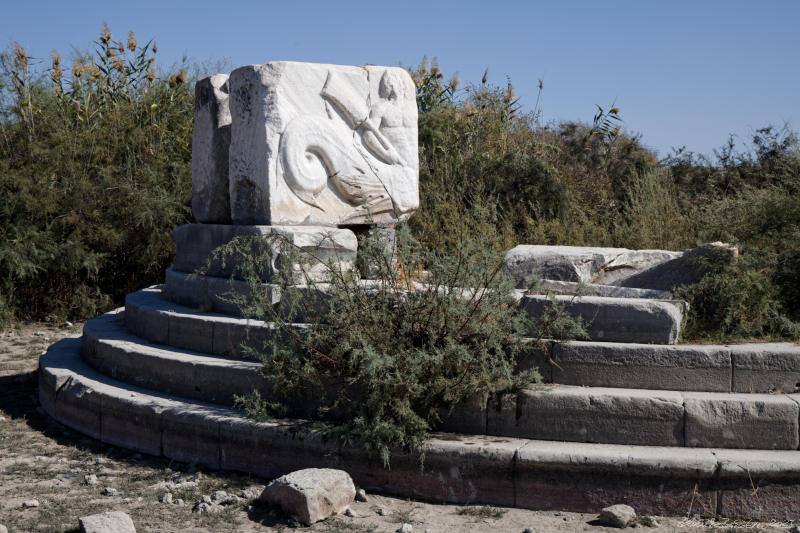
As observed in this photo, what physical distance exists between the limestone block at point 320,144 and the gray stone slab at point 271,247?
22 cm

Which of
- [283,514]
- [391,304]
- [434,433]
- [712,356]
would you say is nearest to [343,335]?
[391,304]

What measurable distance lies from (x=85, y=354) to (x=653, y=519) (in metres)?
4.63

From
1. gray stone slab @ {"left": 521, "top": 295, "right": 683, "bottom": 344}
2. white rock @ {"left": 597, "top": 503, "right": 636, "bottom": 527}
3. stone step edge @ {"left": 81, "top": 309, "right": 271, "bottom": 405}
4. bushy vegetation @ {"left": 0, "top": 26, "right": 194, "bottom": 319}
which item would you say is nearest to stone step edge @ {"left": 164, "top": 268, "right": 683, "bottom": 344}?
gray stone slab @ {"left": 521, "top": 295, "right": 683, "bottom": 344}

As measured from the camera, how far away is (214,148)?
6512mm

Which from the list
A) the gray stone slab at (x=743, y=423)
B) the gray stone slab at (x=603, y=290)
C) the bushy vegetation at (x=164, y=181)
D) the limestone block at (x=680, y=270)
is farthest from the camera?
the bushy vegetation at (x=164, y=181)

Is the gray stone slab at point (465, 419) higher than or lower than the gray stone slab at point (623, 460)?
higher

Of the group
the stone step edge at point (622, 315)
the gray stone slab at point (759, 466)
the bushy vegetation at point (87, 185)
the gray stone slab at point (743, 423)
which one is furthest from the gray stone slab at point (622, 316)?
the bushy vegetation at point (87, 185)

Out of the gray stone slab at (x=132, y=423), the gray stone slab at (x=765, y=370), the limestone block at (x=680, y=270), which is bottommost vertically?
the gray stone slab at (x=132, y=423)

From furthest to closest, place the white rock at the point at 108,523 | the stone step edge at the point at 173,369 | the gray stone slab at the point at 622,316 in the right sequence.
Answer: the stone step edge at the point at 173,369 < the gray stone slab at the point at 622,316 < the white rock at the point at 108,523

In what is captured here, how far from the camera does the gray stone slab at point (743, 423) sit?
12.8 ft

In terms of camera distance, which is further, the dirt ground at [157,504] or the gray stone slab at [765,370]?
the gray stone slab at [765,370]

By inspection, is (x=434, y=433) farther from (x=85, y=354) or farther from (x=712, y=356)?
(x=85, y=354)

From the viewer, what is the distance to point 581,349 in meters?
4.27

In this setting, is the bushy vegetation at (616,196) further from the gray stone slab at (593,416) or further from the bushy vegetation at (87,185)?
the bushy vegetation at (87,185)
